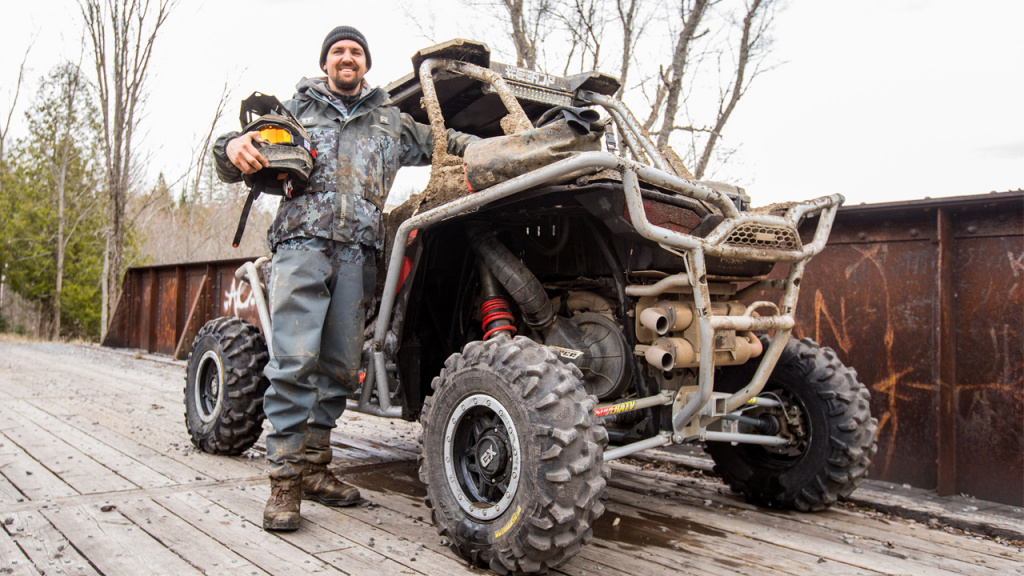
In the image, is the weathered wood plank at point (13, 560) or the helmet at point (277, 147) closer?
the weathered wood plank at point (13, 560)

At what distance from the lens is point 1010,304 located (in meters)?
3.65

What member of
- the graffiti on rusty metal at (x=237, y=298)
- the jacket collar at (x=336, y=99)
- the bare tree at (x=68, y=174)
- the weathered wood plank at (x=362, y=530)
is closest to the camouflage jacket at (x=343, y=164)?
the jacket collar at (x=336, y=99)

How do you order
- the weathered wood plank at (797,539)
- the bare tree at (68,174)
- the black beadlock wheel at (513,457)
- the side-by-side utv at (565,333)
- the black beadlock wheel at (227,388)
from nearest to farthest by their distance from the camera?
1. the black beadlock wheel at (513,457)
2. the side-by-side utv at (565,333)
3. the weathered wood plank at (797,539)
4. the black beadlock wheel at (227,388)
5. the bare tree at (68,174)

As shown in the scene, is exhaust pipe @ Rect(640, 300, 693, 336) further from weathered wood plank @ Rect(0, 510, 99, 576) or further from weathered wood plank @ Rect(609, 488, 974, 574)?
weathered wood plank @ Rect(0, 510, 99, 576)

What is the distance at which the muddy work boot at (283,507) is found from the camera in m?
2.73

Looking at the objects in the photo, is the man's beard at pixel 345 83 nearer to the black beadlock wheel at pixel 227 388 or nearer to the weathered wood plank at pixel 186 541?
the black beadlock wheel at pixel 227 388

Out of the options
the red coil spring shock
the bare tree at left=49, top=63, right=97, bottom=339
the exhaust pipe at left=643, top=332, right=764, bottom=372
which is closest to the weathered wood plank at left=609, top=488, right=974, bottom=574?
the exhaust pipe at left=643, top=332, right=764, bottom=372

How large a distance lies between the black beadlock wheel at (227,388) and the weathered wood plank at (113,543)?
1.09 meters

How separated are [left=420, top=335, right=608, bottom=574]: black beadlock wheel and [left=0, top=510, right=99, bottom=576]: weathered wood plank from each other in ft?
3.90

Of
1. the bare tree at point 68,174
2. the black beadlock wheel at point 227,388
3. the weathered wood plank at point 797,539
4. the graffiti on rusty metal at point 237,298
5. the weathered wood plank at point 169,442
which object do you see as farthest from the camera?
the bare tree at point 68,174

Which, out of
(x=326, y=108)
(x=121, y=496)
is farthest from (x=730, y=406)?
(x=121, y=496)

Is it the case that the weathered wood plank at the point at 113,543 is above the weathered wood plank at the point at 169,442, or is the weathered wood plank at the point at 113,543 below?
above

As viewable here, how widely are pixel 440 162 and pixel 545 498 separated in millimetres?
1734

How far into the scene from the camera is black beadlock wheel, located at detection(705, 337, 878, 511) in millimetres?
3156
